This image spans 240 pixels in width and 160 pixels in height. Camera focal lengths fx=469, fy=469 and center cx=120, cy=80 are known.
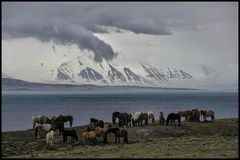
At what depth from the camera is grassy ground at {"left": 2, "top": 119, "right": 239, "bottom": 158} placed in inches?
916

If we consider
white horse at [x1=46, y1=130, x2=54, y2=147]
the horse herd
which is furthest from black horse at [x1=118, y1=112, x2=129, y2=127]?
white horse at [x1=46, y1=130, x2=54, y2=147]

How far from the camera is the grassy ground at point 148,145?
76.3 feet

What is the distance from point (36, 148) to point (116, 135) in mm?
4972

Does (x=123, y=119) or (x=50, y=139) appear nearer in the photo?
(x=50, y=139)

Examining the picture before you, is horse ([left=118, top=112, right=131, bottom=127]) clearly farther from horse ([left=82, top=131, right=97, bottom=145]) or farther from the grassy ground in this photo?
horse ([left=82, top=131, right=97, bottom=145])

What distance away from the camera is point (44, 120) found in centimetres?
3606

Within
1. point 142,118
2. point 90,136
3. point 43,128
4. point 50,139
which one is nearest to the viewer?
point 50,139

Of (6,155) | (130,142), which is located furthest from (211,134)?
(6,155)

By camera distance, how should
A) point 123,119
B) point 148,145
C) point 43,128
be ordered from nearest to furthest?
point 148,145
point 43,128
point 123,119

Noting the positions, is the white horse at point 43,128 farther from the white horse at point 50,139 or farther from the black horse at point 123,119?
the black horse at point 123,119

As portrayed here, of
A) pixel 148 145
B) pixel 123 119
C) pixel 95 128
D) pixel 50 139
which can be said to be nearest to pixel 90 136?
pixel 95 128

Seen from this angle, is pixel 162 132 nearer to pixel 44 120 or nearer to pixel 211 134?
pixel 211 134

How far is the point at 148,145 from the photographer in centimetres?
2692

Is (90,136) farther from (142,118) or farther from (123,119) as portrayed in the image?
(142,118)
